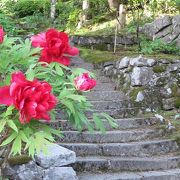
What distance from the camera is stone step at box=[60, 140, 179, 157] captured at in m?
4.78

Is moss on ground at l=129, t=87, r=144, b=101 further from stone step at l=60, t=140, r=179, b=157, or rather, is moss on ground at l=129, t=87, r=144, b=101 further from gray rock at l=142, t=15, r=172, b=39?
gray rock at l=142, t=15, r=172, b=39

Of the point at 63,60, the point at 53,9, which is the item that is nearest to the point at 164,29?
the point at 53,9

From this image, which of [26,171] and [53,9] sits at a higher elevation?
[53,9]

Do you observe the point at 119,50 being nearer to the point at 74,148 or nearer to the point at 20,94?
the point at 74,148

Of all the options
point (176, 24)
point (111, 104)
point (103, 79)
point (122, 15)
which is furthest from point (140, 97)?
point (122, 15)

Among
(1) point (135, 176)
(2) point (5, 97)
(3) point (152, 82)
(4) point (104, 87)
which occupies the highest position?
(2) point (5, 97)

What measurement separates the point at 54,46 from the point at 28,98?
1.46ft

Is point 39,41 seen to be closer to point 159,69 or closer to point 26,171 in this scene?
point 26,171

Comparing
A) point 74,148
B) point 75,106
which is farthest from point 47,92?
point 74,148

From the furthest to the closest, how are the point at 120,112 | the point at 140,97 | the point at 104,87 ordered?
the point at 104,87 → the point at 140,97 → the point at 120,112

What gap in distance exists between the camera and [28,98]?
1.67 m

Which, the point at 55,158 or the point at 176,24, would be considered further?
the point at 176,24

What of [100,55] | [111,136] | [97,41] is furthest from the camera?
[97,41]

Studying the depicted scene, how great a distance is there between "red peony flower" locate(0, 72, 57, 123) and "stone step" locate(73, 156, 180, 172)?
280 centimetres
